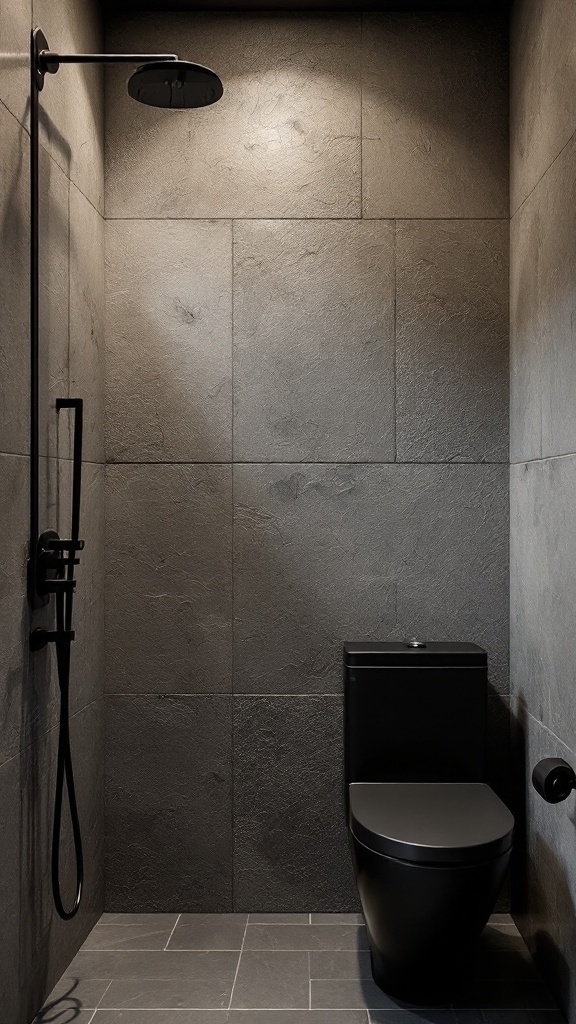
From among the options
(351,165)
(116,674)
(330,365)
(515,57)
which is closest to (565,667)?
(330,365)

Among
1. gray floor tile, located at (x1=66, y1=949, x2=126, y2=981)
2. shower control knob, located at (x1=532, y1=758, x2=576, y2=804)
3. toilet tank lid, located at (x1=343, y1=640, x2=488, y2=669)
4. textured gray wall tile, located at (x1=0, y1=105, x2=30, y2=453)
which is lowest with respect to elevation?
gray floor tile, located at (x1=66, y1=949, x2=126, y2=981)

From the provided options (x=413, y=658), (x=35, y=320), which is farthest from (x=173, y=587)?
(x=35, y=320)

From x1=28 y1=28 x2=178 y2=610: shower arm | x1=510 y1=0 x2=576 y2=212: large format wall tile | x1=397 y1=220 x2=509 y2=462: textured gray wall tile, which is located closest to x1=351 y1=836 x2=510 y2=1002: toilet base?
x1=28 y1=28 x2=178 y2=610: shower arm

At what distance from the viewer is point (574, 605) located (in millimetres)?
2051

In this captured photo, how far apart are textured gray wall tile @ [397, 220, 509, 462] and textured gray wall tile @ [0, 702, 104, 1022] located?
130 cm

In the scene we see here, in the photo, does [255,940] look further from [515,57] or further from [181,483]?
[515,57]

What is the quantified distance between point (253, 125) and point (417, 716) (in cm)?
180

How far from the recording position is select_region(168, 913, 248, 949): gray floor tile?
245 cm

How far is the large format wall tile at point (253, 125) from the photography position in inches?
105

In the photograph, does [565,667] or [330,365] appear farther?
[330,365]

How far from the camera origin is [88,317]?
250 centimetres

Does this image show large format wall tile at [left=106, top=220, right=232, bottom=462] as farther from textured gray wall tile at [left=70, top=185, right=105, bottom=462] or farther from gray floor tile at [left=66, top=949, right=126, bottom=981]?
gray floor tile at [left=66, top=949, right=126, bottom=981]

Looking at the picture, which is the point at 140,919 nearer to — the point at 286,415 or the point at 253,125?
the point at 286,415

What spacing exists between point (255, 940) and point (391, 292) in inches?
75.1
